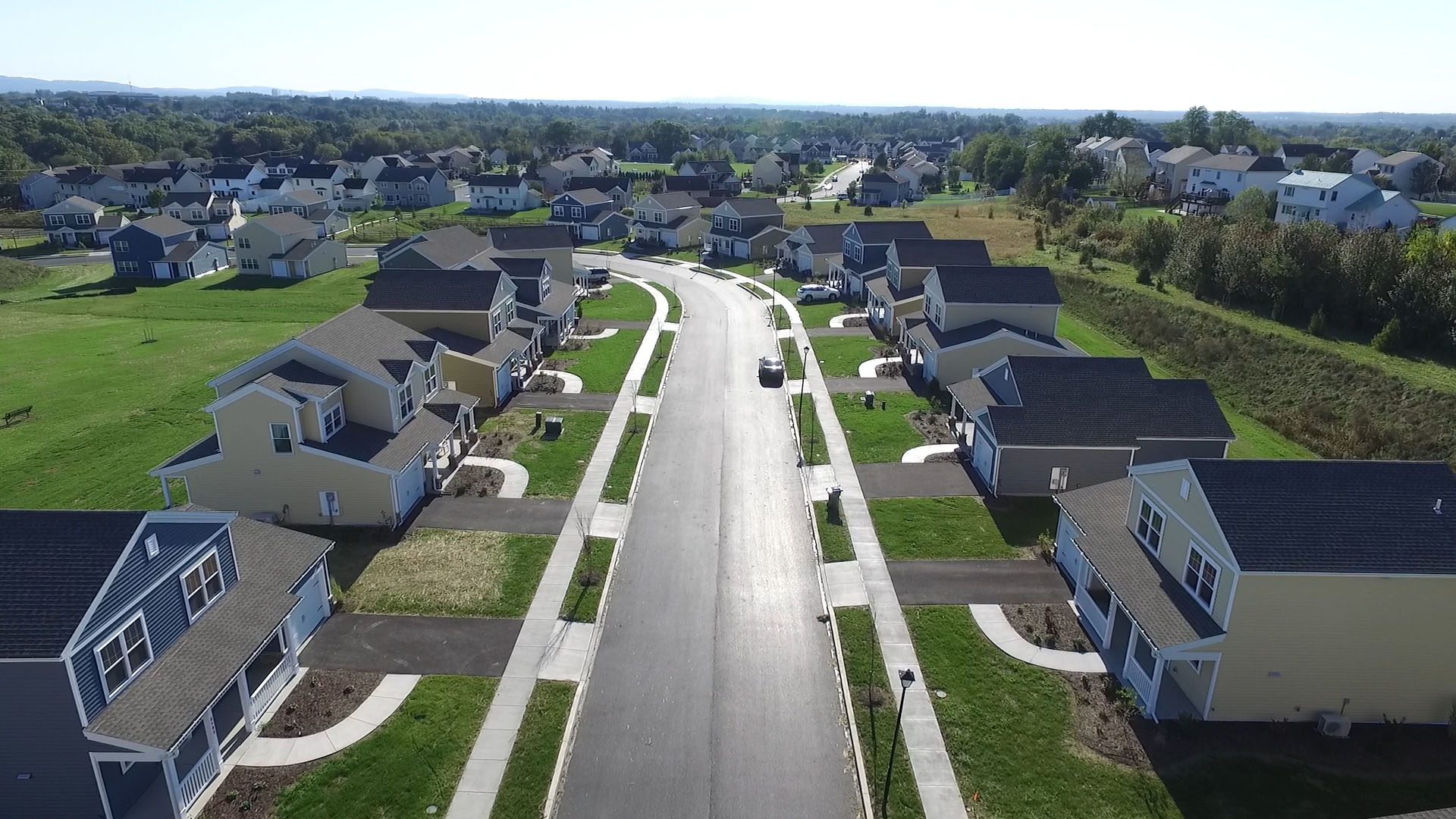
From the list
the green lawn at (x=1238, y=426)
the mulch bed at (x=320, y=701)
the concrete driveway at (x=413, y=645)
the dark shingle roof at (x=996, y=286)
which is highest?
the dark shingle roof at (x=996, y=286)

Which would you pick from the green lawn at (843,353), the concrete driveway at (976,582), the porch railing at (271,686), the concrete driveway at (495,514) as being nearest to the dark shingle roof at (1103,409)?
the concrete driveway at (976,582)

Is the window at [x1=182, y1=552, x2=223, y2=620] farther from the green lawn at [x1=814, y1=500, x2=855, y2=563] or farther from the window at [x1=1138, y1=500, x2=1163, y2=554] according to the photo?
the window at [x1=1138, y1=500, x2=1163, y2=554]

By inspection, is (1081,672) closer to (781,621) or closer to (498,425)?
(781,621)

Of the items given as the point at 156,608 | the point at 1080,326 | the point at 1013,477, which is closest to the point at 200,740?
the point at 156,608

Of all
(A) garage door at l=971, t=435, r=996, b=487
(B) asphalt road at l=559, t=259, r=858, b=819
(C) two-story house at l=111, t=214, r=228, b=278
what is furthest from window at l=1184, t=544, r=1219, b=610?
(C) two-story house at l=111, t=214, r=228, b=278

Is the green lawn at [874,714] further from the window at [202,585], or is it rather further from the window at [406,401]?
the window at [406,401]

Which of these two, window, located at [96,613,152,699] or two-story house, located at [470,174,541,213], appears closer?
window, located at [96,613,152,699]

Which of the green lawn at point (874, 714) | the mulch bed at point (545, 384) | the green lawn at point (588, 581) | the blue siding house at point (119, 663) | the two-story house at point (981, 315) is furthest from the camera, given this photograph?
the mulch bed at point (545, 384)
